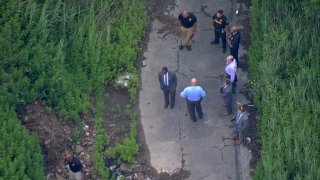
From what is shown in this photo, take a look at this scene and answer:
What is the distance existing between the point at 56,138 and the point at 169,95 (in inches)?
114

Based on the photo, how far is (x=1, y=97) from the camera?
14.9m

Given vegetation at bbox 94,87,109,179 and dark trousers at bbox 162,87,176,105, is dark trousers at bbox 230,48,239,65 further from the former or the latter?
vegetation at bbox 94,87,109,179

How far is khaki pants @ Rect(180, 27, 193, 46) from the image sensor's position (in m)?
17.8

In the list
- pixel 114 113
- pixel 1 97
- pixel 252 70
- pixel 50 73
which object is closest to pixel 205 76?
pixel 252 70

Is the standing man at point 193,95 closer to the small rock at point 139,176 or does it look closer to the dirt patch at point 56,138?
the small rock at point 139,176

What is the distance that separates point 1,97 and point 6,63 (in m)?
0.93

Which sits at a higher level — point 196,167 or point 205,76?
point 205,76

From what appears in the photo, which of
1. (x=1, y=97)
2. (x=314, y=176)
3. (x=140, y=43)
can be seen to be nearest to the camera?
(x=314, y=176)

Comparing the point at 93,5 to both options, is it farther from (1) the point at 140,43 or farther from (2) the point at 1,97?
(2) the point at 1,97

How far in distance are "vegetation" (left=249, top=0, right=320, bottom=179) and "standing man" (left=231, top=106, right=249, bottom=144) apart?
1.43 ft

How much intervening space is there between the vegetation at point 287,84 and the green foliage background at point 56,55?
3197mm

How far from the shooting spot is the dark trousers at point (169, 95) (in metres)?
16.3

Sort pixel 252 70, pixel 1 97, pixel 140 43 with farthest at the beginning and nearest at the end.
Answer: pixel 140 43
pixel 252 70
pixel 1 97

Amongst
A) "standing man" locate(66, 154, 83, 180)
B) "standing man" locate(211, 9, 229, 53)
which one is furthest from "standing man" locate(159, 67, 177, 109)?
"standing man" locate(66, 154, 83, 180)
